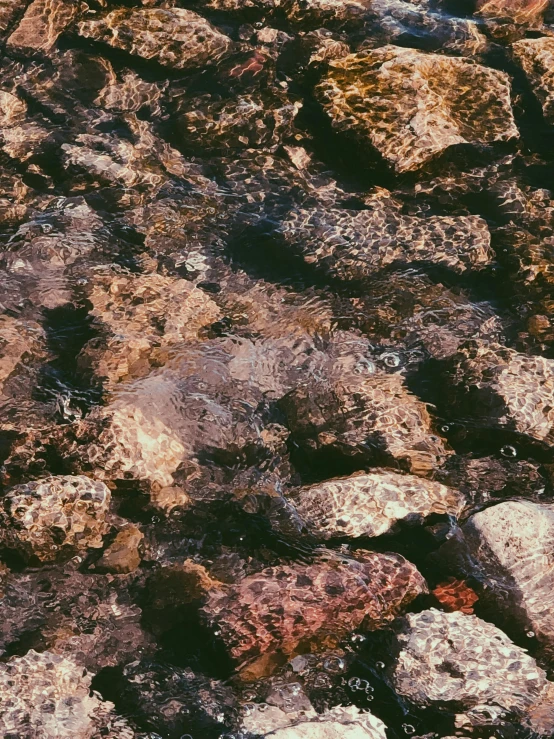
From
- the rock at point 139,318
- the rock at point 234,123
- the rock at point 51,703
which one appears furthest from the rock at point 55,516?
the rock at point 234,123

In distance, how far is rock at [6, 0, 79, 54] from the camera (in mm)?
6590

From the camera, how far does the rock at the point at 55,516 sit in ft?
12.2

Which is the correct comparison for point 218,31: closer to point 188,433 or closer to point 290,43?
point 290,43

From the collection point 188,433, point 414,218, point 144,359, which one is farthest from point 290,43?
point 188,433

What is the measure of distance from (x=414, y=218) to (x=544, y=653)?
10.9 feet

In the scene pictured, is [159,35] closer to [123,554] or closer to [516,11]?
[516,11]

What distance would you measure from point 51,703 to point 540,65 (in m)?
6.54

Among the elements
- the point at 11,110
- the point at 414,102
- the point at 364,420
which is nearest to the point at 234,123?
the point at 414,102

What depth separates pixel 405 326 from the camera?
5109 mm

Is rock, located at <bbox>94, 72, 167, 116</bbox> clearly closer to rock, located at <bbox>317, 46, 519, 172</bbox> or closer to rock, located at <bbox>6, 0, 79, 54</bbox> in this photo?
rock, located at <bbox>6, 0, 79, 54</bbox>

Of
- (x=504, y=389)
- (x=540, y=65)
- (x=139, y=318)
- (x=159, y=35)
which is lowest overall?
(x=139, y=318)

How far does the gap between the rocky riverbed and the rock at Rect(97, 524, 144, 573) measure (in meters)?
0.01

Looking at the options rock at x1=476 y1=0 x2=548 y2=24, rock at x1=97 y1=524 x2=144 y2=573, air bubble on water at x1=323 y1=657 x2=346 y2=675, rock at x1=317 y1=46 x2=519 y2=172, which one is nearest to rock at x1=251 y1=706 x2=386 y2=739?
air bubble on water at x1=323 y1=657 x2=346 y2=675

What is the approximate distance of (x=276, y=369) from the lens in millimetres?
4824
